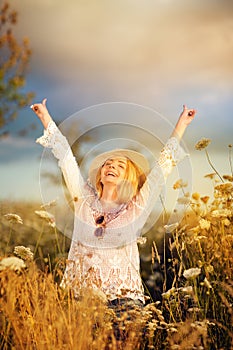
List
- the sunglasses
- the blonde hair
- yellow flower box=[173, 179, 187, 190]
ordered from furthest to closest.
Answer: the blonde hair, the sunglasses, yellow flower box=[173, 179, 187, 190]

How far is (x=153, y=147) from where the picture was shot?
345 centimetres

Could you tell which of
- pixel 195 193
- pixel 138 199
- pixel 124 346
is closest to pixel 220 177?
pixel 195 193

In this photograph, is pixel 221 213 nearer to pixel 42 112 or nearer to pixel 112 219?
pixel 112 219

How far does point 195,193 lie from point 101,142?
1.14m

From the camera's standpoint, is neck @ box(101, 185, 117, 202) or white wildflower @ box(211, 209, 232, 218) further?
neck @ box(101, 185, 117, 202)

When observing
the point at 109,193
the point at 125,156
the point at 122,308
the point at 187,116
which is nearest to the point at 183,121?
the point at 187,116

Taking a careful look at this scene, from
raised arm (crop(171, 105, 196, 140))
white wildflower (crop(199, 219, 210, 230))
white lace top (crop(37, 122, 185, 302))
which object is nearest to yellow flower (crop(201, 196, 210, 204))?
white wildflower (crop(199, 219, 210, 230))

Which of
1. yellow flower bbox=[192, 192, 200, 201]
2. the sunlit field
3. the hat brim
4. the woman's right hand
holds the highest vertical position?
the woman's right hand

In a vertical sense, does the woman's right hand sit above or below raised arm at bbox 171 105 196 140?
above

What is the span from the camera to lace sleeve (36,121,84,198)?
10.6 feet

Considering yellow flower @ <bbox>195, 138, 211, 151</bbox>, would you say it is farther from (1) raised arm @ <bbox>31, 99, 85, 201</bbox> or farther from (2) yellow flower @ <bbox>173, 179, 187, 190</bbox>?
(1) raised arm @ <bbox>31, 99, 85, 201</bbox>

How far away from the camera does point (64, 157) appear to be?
3223mm

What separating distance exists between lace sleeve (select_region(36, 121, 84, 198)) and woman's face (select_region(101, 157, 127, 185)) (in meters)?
0.15

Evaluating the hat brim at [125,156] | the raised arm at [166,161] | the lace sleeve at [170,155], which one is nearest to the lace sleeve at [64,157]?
the hat brim at [125,156]
